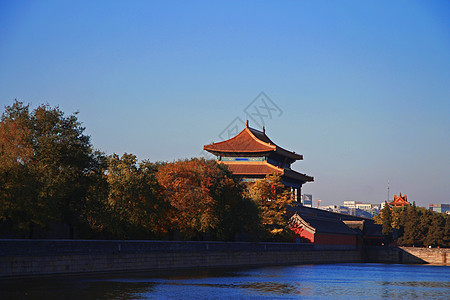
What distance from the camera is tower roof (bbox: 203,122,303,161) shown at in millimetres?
78581

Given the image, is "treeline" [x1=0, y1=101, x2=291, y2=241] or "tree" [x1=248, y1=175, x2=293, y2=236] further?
"tree" [x1=248, y1=175, x2=293, y2=236]

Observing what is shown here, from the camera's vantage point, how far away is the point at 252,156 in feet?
261

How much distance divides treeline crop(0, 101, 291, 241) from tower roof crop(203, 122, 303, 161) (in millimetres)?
24107

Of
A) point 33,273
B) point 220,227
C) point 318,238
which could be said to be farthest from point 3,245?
point 318,238

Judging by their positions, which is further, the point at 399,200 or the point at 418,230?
the point at 399,200

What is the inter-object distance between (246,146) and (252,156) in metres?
1.66

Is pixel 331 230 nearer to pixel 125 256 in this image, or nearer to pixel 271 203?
pixel 271 203

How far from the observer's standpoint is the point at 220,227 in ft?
170

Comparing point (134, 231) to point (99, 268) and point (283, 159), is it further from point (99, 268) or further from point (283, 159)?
point (283, 159)

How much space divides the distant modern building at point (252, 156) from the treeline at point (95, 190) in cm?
2298

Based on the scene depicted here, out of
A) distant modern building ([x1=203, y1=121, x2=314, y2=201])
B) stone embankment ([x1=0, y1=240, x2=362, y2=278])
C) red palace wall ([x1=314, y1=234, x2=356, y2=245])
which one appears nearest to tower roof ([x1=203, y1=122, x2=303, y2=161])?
distant modern building ([x1=203, y1=121, x2=314, y2=201])

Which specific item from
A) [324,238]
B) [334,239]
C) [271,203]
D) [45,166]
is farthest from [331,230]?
[45,166]

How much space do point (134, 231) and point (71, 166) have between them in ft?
20.9

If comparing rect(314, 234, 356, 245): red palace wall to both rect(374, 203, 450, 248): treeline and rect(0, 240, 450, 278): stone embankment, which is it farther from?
rect(374, 203, 450, 248): treeline
